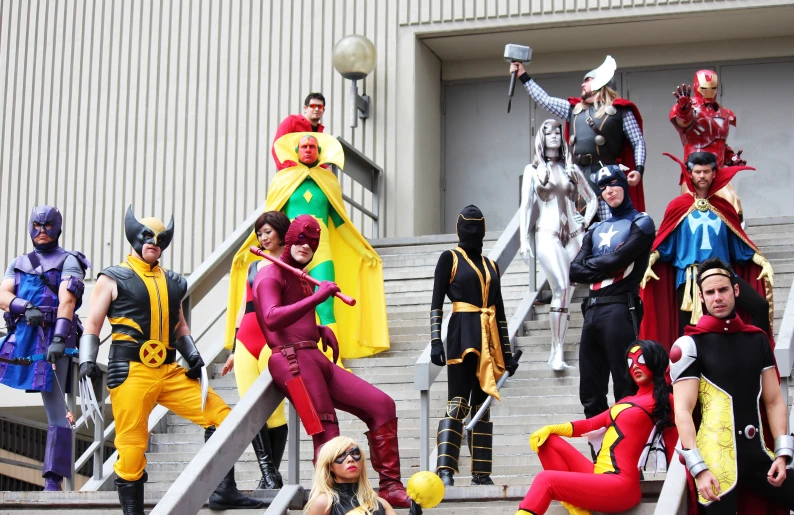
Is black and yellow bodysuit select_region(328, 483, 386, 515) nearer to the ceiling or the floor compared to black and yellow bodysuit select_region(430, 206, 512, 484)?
nearer to the floor

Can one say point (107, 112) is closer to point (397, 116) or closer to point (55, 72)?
point (55, 72)

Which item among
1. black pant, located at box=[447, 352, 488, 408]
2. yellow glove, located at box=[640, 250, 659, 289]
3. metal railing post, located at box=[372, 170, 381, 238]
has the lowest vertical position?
black pant, located at box=[447, 352, 488, 408]

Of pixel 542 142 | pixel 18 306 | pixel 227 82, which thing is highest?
pixel 227 82

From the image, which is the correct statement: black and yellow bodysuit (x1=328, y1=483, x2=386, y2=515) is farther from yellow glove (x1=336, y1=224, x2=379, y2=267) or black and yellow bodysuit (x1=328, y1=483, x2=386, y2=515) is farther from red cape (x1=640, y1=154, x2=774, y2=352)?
yellow glove (x1=336, y1=224, x2=379, y2=267)

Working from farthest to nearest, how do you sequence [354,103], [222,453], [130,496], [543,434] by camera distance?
[354,103]
[130,496]
[222,453]
[543,434]

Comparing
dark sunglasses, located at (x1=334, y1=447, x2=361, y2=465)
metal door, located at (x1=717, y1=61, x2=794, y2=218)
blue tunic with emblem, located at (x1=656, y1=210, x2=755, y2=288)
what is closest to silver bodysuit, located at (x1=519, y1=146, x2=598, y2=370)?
blue tunic with emblem, located at (x1=656, y1=210, x2=755, y2=288)

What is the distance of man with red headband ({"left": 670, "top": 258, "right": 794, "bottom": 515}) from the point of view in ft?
19.9

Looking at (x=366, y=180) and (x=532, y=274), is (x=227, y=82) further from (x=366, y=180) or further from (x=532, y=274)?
(x=532, y=274)

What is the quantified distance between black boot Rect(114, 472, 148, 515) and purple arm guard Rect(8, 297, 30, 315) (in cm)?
223

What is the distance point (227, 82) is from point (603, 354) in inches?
353

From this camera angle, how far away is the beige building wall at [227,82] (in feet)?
50.4

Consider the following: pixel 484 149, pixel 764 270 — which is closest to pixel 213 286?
pixel 764 270

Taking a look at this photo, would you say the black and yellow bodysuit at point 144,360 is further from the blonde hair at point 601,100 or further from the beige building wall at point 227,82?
the beige building wall at point 227,82

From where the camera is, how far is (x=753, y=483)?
6145mm
